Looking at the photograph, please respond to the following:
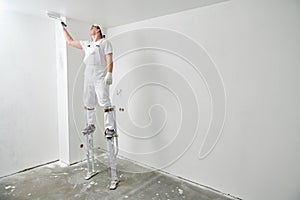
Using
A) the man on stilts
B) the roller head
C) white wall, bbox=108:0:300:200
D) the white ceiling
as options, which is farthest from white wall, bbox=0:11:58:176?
white wall, bbox=108:0:300:200

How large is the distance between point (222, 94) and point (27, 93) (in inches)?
97.6

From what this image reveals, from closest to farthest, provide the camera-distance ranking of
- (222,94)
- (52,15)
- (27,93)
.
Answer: (222,94) → (52,15) → (27,93)

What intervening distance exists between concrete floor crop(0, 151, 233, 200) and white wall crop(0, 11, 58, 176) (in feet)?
0.91

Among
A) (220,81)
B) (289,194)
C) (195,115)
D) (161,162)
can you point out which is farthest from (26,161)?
(289,194)

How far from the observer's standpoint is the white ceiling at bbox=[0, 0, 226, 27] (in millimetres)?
2078

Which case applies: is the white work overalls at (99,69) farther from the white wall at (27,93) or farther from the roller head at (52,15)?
the white wall at (27,93)

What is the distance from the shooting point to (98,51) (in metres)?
2.31

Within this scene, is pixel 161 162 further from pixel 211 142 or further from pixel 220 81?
pixel 220 81

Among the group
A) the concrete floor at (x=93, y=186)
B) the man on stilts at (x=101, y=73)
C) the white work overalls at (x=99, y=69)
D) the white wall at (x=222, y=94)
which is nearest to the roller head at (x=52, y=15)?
the man on stilts at (x=101, y=73)

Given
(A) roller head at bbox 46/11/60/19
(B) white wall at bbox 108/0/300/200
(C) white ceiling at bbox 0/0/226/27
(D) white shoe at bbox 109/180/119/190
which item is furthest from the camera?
(A) roller head at bbox 46/11/60/19

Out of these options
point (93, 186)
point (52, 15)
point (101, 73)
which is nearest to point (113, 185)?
point (93, 186)

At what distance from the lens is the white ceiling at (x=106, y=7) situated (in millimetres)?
2078

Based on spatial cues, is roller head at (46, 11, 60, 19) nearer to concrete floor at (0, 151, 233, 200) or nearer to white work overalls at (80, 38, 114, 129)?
white work overalls at (80, 38, 114, 129)

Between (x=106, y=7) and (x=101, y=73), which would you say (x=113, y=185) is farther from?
(x=106, y=7)
